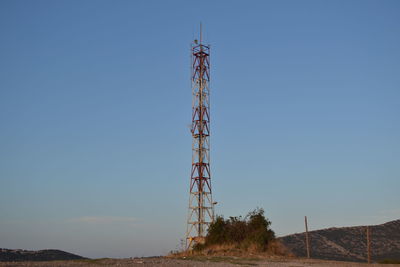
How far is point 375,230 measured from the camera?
70.1 m

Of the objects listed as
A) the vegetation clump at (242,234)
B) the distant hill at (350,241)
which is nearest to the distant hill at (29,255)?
the vegetation clump at (242,234)

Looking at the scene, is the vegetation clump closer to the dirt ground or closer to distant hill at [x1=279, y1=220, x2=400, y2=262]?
the dirt ground

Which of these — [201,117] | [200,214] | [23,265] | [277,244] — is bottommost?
[23,265]

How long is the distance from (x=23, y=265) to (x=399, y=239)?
194ft

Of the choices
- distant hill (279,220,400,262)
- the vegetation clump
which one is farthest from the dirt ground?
distant hill (279,220,400,262)

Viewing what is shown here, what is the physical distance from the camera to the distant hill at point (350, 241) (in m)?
57.2

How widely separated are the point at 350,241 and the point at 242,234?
108ft

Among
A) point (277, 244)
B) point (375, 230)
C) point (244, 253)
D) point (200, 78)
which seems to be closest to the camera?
point (244, 253)

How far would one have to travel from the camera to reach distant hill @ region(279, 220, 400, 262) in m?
57.2

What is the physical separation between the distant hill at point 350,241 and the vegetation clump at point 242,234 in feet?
66.8

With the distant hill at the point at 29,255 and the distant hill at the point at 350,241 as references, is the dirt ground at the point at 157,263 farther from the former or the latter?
the distant hill at the point at 350,241

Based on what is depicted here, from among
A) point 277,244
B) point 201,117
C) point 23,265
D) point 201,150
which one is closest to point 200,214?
point 201,150

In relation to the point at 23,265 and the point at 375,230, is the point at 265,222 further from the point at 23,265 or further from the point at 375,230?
the point at 375,230

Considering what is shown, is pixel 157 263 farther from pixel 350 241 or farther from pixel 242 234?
pixel 350 241
